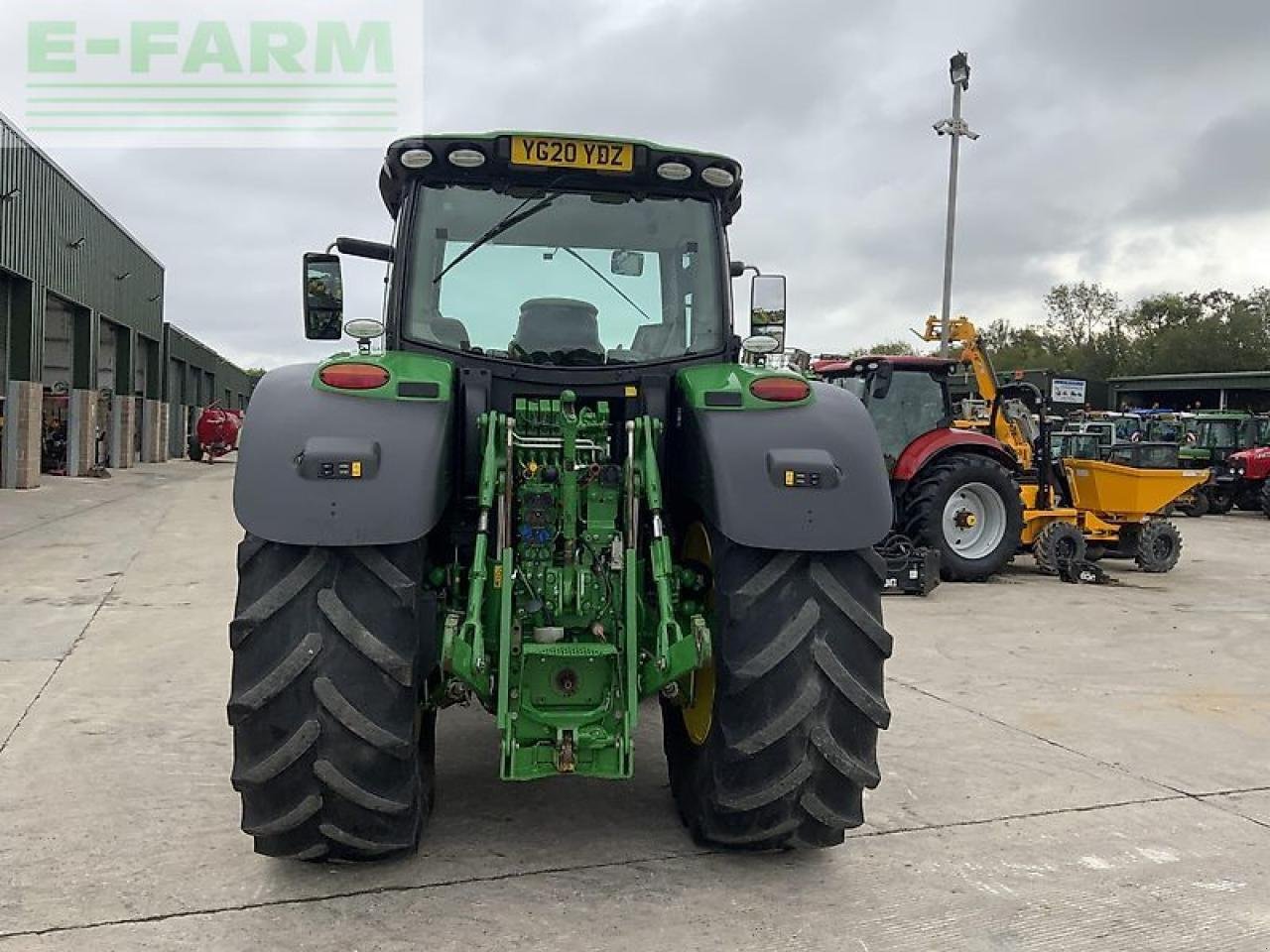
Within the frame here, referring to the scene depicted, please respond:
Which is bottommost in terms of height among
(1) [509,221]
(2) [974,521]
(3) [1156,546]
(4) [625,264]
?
(3) [1156,546]

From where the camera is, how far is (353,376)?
3.53m

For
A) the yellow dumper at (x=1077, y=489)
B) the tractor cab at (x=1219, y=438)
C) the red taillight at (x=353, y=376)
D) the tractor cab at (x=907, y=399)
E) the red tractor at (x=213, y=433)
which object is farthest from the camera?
the red tractor at (x=213, y=433)

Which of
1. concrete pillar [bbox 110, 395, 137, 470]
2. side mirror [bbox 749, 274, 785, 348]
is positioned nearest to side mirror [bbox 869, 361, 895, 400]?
side mirror [bbox 749, 274, 785, 348]

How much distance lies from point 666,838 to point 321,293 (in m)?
2.43

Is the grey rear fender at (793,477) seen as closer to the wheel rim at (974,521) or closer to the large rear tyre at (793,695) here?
the large rear tyre at (793,695)

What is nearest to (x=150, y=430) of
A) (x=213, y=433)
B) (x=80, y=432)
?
(x=213, y=433)

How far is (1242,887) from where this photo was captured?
3.63m

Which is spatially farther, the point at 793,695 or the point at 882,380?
the point at 882,380

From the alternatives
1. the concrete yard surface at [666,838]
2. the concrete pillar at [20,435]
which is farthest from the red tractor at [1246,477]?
the concrete pillar at [20,435]

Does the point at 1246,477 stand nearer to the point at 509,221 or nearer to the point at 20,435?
the point at 509,221

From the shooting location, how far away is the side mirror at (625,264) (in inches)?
169

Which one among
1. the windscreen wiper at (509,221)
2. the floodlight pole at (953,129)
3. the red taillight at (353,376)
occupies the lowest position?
the red taillight at (353,376)

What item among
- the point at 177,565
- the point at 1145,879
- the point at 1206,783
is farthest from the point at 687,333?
the point at 177,565

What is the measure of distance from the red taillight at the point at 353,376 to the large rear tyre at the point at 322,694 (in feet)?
1.88
